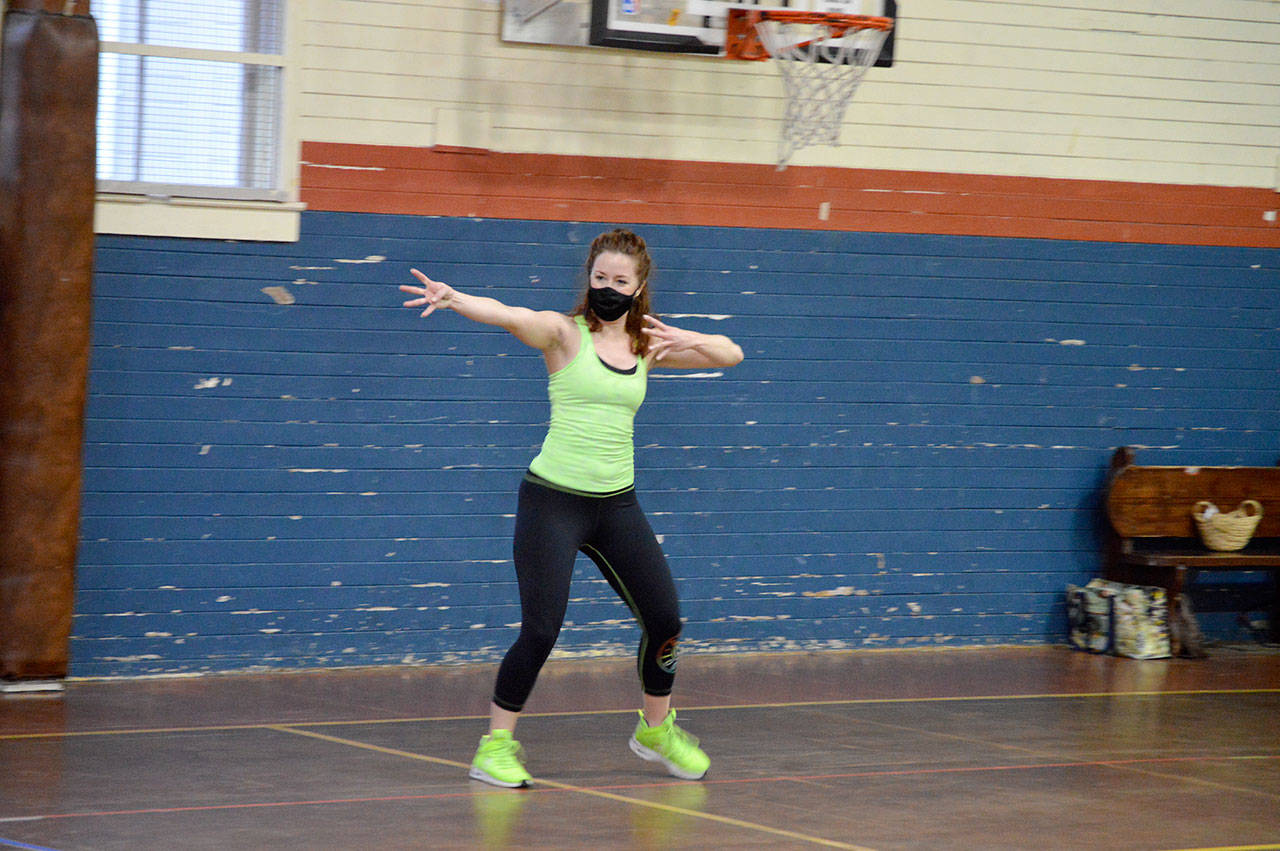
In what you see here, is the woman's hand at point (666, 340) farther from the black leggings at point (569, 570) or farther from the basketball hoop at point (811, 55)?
the basketball hoop at point (811, 55)

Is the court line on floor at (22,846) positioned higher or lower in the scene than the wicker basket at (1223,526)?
lower

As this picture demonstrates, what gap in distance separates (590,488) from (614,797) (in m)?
1.04

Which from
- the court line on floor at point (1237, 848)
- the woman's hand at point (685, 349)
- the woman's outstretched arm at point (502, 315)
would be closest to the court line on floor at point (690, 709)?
the woman's hand at point (685, 349)

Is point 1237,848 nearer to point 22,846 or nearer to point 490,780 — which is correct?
point 490,780

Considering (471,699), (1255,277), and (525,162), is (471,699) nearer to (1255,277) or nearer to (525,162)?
(525,162)

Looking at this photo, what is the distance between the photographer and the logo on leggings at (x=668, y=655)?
5195 mm

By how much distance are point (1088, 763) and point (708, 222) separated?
347cm

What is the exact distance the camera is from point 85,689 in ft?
21.7

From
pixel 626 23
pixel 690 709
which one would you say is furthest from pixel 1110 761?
pixel 626 23

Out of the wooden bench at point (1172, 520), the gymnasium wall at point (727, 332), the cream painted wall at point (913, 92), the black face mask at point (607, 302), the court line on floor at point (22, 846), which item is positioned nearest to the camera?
the court line on floor at point (22, 846)

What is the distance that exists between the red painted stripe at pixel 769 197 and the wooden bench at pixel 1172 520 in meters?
1.38

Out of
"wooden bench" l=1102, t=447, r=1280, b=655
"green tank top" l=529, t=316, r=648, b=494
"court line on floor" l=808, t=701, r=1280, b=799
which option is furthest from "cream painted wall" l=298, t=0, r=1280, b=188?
"court line on floor" l=808, t=701, r=1280, b=799

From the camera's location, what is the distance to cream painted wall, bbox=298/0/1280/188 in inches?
285

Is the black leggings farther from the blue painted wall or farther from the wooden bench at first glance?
the wooden bench
